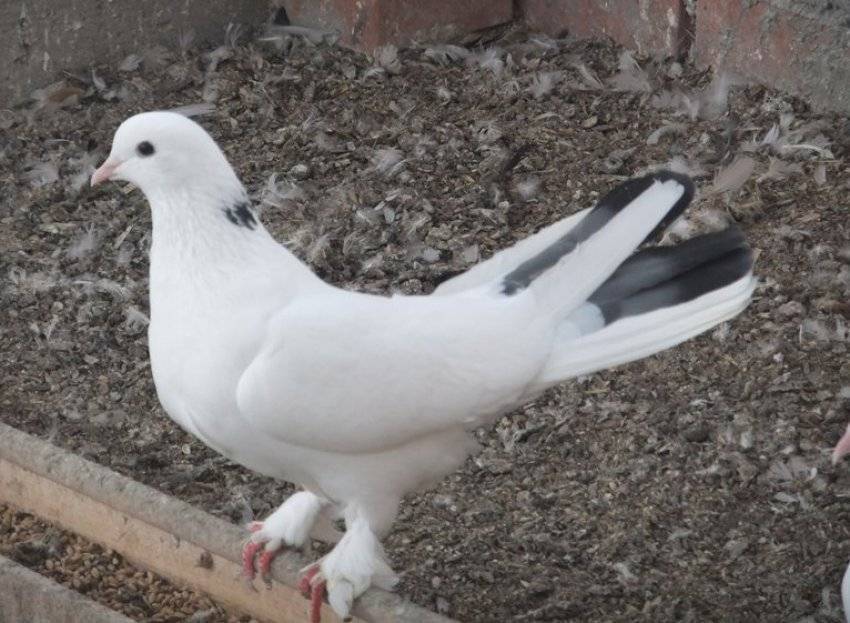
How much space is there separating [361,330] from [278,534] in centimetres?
A: 54

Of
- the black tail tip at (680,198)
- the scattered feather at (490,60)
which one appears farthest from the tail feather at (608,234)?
the scattered feather at (490,60)

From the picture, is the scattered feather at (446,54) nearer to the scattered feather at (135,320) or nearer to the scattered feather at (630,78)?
the scattered feather at (630,78)

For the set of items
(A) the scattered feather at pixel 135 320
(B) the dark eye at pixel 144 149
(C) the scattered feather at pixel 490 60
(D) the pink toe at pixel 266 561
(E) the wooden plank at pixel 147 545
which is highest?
(B) the dark eye at pixel 144 149

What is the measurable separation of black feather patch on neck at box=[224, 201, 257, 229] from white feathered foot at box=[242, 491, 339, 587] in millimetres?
625

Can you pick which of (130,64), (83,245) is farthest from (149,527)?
(130,64)

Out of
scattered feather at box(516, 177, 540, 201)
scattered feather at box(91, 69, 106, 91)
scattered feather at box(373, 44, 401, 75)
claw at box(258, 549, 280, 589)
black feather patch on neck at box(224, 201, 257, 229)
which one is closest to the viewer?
black feather patch on neck at box(224, 201, 257, 229)

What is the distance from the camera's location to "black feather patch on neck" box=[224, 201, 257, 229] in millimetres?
3104

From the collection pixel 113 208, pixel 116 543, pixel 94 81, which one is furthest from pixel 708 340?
pixel 94 81

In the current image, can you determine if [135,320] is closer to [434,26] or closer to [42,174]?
[42,174]

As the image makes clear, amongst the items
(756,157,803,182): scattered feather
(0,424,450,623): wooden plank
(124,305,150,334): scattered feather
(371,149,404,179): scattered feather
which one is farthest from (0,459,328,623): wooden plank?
(756,157,803,182): scattered feather

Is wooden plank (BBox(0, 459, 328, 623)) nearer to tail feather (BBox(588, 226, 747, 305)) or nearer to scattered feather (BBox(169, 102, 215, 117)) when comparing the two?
tail feather (BBox(588, 226, 747, 305))

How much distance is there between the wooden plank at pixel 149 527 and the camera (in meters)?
3.34

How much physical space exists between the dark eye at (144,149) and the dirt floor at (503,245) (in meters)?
1.22

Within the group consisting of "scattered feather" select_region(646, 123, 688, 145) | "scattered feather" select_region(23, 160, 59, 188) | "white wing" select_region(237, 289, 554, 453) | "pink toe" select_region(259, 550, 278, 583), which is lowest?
"scattered feather" select_region(23, 160, 59, 188)
